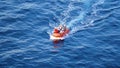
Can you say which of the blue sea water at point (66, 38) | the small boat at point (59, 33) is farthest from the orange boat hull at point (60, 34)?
the blue sea water at point (66, 38)

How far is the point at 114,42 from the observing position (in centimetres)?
3500

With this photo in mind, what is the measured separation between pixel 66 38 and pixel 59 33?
110 cm

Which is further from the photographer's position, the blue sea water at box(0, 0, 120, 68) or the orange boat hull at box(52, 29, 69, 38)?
the orange boat hull at box(52, 29, 69, 38)

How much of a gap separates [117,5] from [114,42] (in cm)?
975

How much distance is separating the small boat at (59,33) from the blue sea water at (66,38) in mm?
583

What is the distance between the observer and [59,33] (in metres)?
35.3

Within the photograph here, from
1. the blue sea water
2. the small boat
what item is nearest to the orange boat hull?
the small boat

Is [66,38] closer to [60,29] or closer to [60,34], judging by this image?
[60,34]

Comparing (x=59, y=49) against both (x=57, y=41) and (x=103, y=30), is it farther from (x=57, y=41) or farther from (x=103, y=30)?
(x=103, y=30)

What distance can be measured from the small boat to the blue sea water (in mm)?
583

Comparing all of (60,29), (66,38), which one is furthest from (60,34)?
(66,38)

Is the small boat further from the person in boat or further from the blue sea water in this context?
the blue sea water

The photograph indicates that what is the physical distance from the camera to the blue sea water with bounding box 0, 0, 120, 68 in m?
31.4

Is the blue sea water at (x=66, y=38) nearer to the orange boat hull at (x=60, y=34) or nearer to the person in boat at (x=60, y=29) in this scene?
the orange boat hull at (x=60, y=34)
